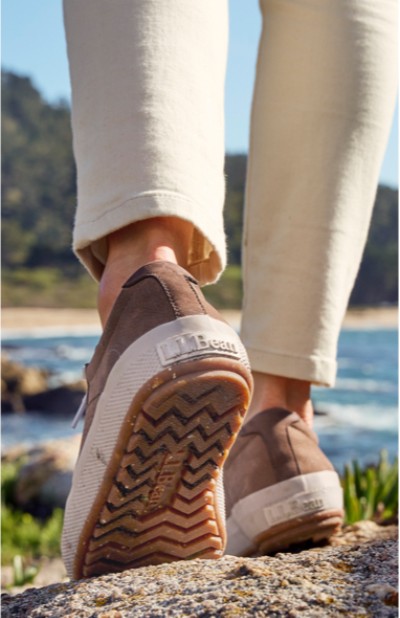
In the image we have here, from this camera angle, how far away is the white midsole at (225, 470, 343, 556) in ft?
4.71

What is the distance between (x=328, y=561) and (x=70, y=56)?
2.48 feet

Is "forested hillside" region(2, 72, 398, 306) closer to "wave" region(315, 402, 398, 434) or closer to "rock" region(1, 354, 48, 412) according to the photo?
"wave" region(315, 402, 398, 434)

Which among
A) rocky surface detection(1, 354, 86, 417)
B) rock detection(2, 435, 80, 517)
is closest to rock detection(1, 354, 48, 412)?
rocky surface detection(1, 354, 86, 417)

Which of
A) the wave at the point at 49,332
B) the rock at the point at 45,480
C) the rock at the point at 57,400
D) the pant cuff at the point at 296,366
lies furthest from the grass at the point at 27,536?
the wave at the point at 49,332

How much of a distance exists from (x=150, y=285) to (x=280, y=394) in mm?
510

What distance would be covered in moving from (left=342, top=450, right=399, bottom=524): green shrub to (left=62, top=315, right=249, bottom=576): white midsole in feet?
4.70

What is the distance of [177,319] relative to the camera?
106 centimetres

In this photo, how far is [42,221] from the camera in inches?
1499

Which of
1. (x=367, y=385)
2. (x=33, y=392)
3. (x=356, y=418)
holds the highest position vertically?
(x=33, y=392)

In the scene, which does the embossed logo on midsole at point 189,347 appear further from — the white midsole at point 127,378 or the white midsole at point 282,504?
the white midsole at point 282,504

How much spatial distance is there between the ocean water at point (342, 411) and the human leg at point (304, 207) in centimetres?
273

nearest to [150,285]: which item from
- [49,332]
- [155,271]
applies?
[155,271]

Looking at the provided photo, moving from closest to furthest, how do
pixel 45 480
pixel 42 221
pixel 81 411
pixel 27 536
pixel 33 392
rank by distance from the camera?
pixel 81 411 < pixel 27 536 < pixel 45 480 < pixel 33 392 < pixel 42 221

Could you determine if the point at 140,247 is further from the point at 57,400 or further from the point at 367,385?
the point at 367,385
